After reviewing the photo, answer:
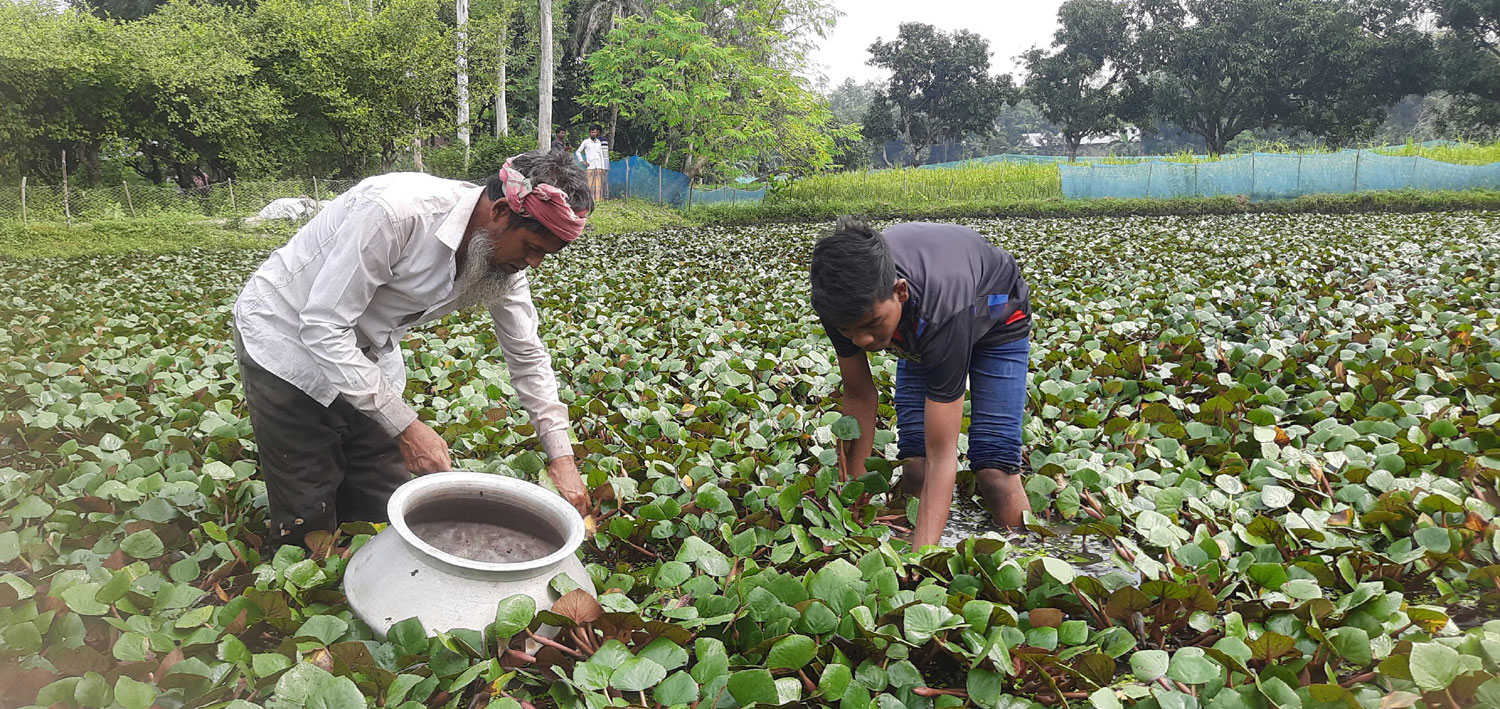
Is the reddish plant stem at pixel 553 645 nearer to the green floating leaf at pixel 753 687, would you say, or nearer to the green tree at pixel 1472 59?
the green floating leaf at pixel 753 687

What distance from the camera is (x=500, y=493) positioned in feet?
6.20

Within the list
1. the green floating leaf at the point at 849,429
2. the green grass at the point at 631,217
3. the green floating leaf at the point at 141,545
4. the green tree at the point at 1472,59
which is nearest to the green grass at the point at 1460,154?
the green tree at the point at 1472,59

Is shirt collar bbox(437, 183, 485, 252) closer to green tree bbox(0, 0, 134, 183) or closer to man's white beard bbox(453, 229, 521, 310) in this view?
man's white beard bbox(453, 229, 521, 310)

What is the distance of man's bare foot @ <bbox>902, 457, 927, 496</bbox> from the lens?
2.46 metres

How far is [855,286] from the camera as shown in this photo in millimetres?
1752

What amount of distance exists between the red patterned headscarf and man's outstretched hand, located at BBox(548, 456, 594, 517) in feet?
2.10

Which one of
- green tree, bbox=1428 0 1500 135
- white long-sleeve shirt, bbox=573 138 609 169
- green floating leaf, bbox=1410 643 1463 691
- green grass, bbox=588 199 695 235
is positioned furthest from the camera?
green tree, bbox=1428 0 1500 135

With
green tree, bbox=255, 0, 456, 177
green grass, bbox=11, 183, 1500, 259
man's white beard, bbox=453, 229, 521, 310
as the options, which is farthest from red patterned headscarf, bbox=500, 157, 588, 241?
green tree, bbox=255, 0, 456, 177

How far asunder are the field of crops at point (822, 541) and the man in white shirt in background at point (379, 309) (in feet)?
0.71

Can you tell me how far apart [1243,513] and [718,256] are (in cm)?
746

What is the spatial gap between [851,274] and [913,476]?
35.8 inches

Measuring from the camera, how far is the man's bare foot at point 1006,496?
7.75ft

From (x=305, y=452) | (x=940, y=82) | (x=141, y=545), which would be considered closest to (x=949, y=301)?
(x=305, y=452)

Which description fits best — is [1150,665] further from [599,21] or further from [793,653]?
[599,21]
